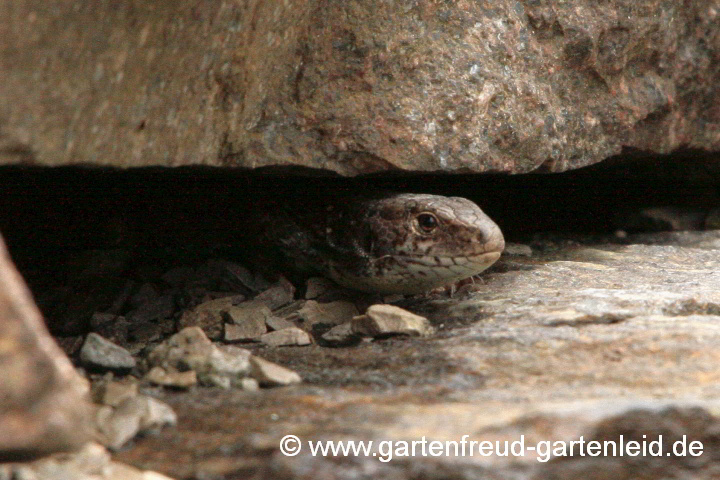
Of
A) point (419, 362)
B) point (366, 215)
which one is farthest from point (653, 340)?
point (366, 215)

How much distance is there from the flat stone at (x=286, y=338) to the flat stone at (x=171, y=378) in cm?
59

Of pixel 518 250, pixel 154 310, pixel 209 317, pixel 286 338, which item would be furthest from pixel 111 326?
pixel 518 250

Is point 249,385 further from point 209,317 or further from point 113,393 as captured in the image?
point 209,317

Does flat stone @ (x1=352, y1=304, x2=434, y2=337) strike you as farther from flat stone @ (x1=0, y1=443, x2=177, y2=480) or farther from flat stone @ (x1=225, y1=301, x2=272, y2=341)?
flat stone @ (x1=0, y1=443, x2=177, y2=480)

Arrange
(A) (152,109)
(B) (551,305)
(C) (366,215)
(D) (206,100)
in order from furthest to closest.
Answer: (C) (366,215)
(B) (551,305)
(D) (206,100)
(A) (152,109)

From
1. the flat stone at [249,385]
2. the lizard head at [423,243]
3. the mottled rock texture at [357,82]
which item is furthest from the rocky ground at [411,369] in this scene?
the mottled rock texture at [357,82]

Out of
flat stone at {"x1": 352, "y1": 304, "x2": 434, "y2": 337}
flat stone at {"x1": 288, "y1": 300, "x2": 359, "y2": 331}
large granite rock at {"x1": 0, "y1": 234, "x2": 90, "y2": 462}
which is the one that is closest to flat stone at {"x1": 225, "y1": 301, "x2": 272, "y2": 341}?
flat stone at {"x1": 288, "y1": 300, "x2": 359, "y2": 331}

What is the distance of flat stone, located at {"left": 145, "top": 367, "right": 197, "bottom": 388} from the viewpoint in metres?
2.48

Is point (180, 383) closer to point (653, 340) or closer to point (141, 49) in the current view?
point (141, 49)

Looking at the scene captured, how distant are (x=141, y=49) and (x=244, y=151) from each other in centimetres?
73

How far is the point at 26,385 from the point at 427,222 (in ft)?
A: 6.69

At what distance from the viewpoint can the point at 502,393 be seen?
92.7 inches

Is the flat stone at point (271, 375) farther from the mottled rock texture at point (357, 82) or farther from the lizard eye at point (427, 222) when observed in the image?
the lizard eye at point (427, 222)

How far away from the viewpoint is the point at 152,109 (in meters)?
2.64
